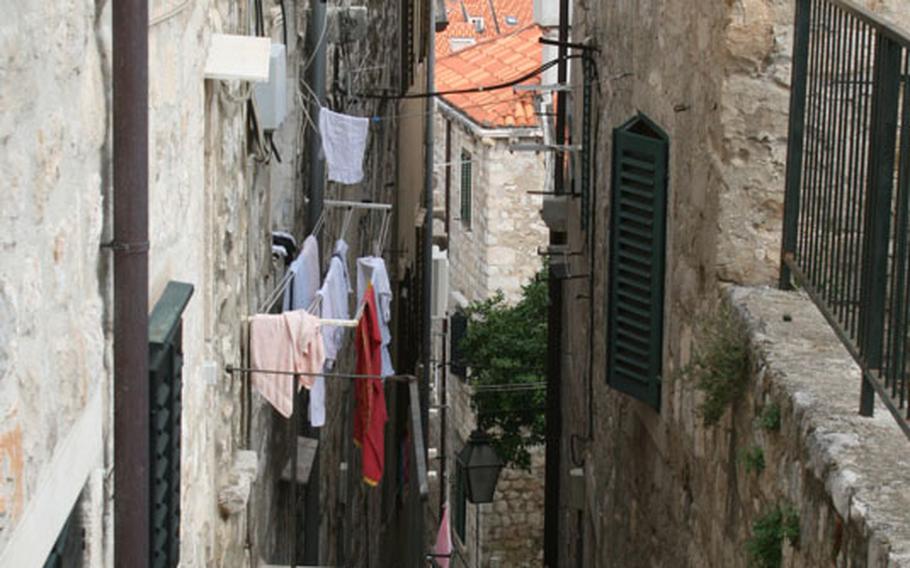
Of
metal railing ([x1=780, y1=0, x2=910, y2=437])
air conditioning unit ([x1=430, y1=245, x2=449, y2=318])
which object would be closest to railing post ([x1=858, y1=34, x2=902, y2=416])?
metal railing ([x1=780, y1=0, x2=910, y2=437])

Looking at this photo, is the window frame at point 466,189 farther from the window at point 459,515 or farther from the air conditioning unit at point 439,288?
the air conditioning unit at point 439,288

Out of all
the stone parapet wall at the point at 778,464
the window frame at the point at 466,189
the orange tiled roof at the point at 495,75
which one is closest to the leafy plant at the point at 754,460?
the stone parapet wall at the point at 778,464

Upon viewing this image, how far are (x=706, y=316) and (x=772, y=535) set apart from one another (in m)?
2.08

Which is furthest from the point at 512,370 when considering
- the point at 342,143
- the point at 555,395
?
the point at 342,143

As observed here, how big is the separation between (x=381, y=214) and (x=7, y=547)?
15987 millimetres

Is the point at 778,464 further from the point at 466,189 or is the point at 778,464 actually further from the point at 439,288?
the point at 466,189

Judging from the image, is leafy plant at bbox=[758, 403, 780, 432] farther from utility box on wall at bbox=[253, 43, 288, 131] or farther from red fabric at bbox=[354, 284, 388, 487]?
red fabric at bbox=[354, 284, 388, 487]

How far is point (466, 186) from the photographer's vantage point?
27.9 m

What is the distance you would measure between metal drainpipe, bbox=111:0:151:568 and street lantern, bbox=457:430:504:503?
44.5 feet

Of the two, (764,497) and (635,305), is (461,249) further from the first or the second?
(764,497)

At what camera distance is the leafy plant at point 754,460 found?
616 cm

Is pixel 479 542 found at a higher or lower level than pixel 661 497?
lower

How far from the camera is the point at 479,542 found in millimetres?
23844

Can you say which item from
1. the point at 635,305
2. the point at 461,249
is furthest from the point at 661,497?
the point at 461,249
